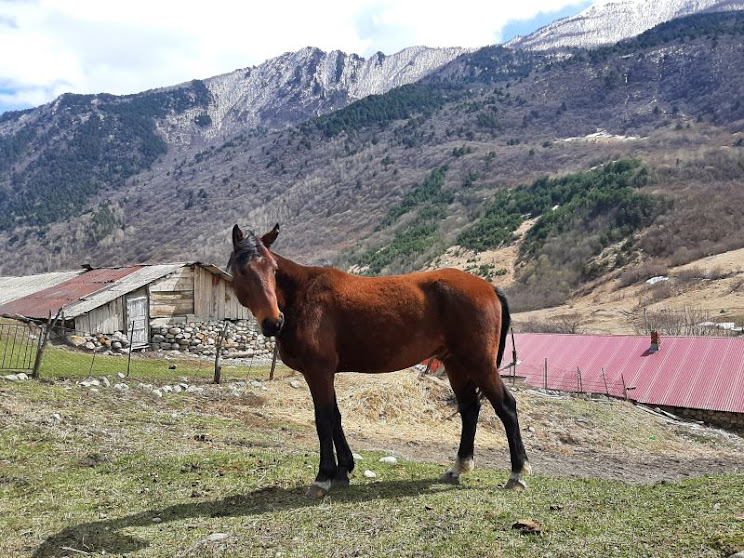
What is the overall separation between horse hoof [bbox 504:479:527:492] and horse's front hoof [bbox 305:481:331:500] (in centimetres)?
204

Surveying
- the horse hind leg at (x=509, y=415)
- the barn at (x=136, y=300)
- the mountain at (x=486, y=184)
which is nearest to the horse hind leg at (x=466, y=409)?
the horse hind leg at (x=509, y=415)

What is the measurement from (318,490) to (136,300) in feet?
84.3

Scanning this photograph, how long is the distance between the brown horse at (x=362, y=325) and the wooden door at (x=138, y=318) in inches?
974

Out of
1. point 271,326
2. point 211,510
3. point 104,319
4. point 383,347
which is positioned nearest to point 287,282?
point 271,326

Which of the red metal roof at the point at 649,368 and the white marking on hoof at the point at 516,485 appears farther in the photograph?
the red metal roof at the point at 649,368

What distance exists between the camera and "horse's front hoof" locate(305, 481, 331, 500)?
20.7 ft

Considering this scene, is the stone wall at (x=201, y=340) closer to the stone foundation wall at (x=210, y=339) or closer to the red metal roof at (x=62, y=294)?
the stone foundation wall at (x=210, y=339)

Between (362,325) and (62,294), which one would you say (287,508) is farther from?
(62,294)

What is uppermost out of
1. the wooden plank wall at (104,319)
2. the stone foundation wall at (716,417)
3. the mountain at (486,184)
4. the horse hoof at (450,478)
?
the mountain at (486,184)

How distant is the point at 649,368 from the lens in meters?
23.7

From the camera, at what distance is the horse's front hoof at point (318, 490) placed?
6.31 meters

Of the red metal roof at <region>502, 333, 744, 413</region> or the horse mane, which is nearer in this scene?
the horse mane

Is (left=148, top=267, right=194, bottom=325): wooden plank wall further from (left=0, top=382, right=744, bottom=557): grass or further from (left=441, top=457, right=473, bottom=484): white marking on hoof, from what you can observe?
(left=441, top=457, right=473, bottom=484): white marking on hoof

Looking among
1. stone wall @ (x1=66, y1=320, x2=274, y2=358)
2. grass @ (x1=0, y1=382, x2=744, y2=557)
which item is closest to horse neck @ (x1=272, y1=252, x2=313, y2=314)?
grass @ (x1=0, y1=382, x2=744, y2=557)
